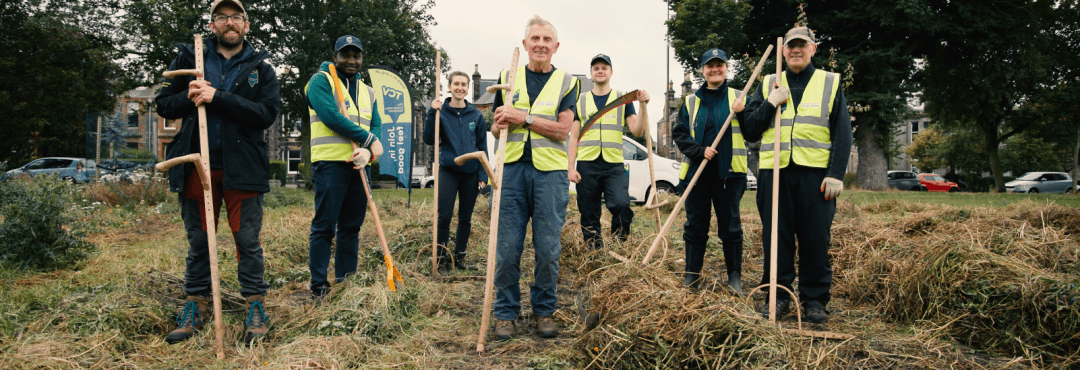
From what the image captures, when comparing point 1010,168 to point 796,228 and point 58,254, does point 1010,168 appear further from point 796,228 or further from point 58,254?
point 58,254

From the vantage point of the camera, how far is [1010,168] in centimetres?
3456

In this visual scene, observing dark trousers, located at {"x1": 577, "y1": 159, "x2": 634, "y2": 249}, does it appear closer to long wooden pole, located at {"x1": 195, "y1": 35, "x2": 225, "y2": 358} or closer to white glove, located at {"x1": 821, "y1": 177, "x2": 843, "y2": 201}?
white glove, located at {"x1": 821, "y1": 177, "x2": 843, "y2": 201}

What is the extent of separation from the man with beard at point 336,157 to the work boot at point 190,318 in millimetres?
706

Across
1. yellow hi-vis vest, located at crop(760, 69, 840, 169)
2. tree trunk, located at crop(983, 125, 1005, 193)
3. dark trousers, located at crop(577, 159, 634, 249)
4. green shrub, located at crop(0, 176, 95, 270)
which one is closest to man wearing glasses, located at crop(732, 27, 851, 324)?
yellow hi-vis vest, located at crop(760, 69, 840, 169)

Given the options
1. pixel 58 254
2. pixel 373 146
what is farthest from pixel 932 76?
pixel 58 254

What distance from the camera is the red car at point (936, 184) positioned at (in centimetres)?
3073

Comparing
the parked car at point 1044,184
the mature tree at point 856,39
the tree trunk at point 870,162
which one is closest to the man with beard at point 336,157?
the mature tree at point 856,39

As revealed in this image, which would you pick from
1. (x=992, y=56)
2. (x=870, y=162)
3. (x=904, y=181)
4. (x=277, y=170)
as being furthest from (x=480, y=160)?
(x=277, y=170)

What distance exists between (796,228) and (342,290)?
2.99 m

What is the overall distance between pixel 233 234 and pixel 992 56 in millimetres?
22998

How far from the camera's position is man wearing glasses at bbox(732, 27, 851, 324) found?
355cm

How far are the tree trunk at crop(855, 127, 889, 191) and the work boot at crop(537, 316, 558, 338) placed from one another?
778 inches

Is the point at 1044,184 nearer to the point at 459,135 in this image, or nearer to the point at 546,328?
the point at 459,135

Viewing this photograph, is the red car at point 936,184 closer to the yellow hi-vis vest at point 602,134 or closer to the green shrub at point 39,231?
the yellow hi-vis vest at point 602,134
